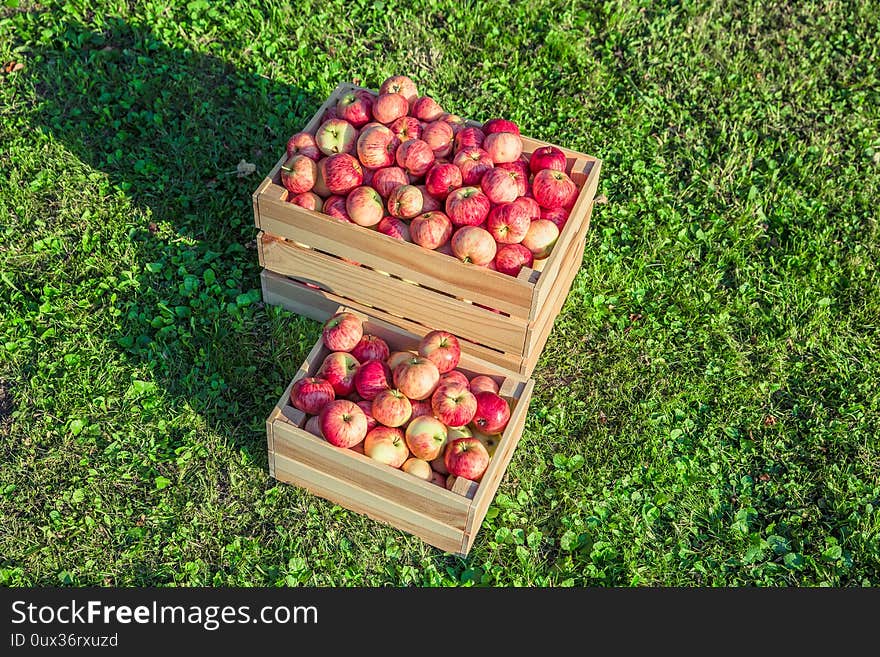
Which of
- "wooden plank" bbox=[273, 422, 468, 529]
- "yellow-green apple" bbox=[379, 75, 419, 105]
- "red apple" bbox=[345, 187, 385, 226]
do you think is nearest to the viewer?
"wooden plank" bbox=[273, 422, 468, 529]

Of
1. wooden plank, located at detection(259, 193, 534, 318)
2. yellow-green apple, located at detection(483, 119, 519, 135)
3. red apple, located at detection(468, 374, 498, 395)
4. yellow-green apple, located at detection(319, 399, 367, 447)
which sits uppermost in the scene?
yellow-green apple, located at detection(483, 119, 519, 135)

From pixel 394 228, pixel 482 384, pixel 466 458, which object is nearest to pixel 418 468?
pixel 466 458

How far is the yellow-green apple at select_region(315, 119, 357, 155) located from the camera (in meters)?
4.92

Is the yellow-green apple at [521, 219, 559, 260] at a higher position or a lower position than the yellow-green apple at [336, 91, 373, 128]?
lower

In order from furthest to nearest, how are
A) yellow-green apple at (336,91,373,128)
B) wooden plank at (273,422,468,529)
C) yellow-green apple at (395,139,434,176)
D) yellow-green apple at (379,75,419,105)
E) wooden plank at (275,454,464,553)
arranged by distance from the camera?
1. yellow-green apple at (379,75,419,105)
2. yellow-green apple at (336,91,373,128)
3. yellow-green apple at (395,139,434,176)
4. wooden plank at (275,454,464,553)
5. wooden plank at (273,422,468,529)

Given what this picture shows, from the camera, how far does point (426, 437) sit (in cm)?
424

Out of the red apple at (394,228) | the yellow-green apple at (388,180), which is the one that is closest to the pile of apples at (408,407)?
the red apple at (394,228)

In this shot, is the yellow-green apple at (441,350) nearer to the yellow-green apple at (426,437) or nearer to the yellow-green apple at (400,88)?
the yellow-green apple at (426,437)

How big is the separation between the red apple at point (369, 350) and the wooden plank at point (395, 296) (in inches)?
14.1

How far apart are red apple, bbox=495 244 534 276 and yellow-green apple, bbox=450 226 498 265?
0.24 feet

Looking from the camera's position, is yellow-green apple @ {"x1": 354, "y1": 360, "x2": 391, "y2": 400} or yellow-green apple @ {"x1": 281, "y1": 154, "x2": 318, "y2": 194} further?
yellow-green apple @ {"x1": 281, "y1": 154, "x2": 318, "y2": 194}

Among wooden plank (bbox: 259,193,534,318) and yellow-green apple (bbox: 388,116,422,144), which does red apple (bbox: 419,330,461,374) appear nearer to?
wooden plank (bbox: 259,193,534,318)

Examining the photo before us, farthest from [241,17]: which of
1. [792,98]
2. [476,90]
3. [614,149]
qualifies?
[792,98]

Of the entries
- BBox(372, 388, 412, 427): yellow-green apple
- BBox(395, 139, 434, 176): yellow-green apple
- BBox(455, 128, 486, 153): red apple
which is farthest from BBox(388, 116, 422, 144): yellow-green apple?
BBox(372, 388, 412, 427): yellow-green apple
